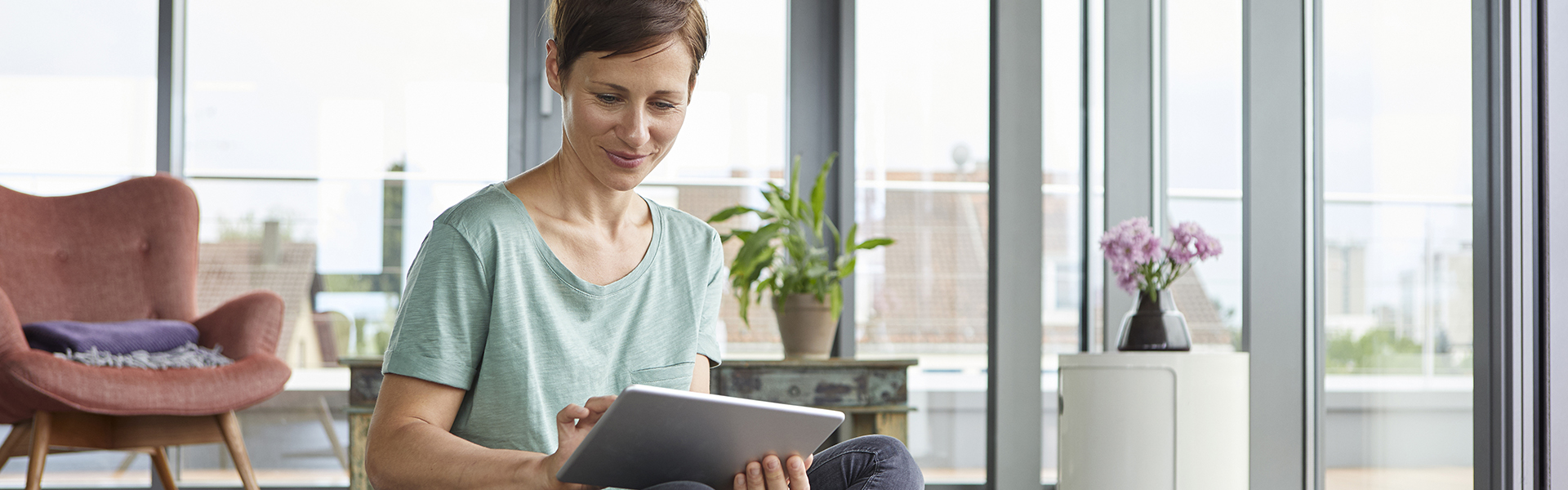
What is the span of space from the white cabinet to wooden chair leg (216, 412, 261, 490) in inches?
82.1

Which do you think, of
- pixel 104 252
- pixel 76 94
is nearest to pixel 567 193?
pixel 104 252

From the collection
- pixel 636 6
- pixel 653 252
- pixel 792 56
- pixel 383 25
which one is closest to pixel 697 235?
pixel 653 252

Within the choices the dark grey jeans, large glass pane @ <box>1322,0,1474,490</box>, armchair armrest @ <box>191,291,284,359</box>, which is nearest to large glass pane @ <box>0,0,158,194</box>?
armchair armrest @ <box>191,291,284,359</box>

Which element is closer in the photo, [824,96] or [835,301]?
[835,301]

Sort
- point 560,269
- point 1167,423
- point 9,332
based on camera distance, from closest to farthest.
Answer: point 560,269, point 1167,423, point 9,332

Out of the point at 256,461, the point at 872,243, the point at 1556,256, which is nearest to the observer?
the point at 1556,256

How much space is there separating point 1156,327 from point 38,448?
2.51 meters

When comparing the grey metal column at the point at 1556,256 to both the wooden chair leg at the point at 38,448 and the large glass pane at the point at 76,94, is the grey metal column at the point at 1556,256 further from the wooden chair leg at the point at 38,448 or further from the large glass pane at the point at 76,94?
the large glass pane at the point at 76,94

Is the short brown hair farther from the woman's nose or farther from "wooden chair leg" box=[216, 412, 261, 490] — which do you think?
"wooden chair leg" box=[216, 412, 261, 490]

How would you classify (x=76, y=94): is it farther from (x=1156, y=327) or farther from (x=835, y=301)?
(x=1156, y=327)

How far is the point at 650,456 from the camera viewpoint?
0.87 meters

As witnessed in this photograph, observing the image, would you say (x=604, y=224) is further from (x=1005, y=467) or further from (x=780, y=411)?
(x=1005, y=467)

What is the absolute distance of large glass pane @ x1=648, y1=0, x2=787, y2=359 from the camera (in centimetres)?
373

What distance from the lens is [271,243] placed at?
362 centimetres
